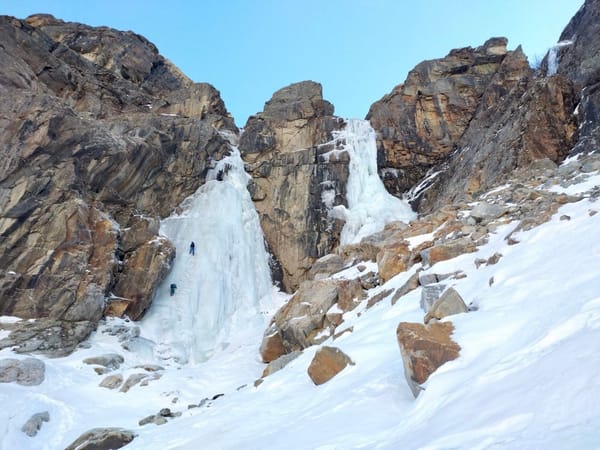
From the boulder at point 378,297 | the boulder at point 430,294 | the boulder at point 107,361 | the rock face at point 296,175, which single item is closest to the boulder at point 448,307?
the boulder at point 430,294

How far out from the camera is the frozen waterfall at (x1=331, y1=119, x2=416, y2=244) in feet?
92.4

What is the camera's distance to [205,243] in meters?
25.5

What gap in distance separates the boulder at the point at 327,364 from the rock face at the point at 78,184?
14.3 m

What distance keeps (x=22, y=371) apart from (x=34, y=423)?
131 inches

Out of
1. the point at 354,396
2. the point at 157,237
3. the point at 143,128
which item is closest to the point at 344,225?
the point at 157,237

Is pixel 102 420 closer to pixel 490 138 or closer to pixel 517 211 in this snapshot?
pixel 517 211

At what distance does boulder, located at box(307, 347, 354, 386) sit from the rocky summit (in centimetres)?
3

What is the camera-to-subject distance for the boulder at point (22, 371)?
13.8m

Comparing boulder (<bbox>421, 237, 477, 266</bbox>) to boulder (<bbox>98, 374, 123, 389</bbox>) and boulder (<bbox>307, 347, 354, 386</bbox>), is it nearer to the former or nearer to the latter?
boulder (<bbox>307, 347, 354, 386</bbox>)

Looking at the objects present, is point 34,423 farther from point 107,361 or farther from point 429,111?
point 429,111

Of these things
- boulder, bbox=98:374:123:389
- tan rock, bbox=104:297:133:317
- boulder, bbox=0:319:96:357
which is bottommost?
boulder, bbox=98:374:123:389

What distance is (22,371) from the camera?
555 inches

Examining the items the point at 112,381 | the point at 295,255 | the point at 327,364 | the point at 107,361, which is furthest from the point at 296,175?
the point at 327,364

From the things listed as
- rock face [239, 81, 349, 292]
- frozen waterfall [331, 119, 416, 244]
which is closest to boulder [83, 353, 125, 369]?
rock face [239, 81, 349, 292]
